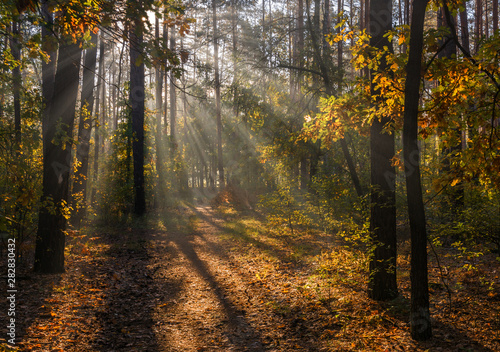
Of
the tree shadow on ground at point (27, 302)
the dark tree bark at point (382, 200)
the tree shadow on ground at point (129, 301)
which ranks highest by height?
the dark tree bark at point (382, 200)

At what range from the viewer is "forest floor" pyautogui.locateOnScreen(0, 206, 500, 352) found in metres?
4.23

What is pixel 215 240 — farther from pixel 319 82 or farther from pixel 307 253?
pixel 319 82

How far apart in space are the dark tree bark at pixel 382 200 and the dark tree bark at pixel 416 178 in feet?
3.66

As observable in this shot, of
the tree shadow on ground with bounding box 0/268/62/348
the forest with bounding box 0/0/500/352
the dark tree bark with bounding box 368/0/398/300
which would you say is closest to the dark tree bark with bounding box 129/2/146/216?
the forest with bounding box 0/0/500/352

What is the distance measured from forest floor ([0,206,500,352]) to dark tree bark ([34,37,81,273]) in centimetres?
47

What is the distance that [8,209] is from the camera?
6.98 metres

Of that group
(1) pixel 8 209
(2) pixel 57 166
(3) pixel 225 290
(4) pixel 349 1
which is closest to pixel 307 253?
(3) pixel 225 290

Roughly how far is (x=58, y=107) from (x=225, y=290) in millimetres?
5061

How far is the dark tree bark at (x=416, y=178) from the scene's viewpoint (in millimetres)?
3725

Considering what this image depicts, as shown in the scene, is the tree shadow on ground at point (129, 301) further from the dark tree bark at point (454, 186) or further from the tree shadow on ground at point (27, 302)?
the dark tree bark at point (454, 186)

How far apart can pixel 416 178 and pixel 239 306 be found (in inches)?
146

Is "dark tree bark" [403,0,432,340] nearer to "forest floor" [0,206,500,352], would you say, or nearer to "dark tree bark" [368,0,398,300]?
"forest floor" [0,206,500,352]

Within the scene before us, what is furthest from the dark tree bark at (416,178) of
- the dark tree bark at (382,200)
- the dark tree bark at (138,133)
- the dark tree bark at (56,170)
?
the dark tree bark at (138,133)

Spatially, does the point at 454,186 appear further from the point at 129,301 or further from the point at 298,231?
the point at 298,231
